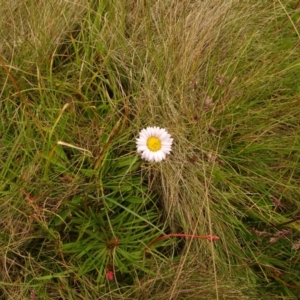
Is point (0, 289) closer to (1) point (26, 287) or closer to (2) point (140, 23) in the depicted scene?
(1) point (26, 287)

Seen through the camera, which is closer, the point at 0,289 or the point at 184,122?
the point at 0,289

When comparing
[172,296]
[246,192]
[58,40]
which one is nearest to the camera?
[172,296]

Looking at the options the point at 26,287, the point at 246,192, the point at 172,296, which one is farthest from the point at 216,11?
the point at 26,287
